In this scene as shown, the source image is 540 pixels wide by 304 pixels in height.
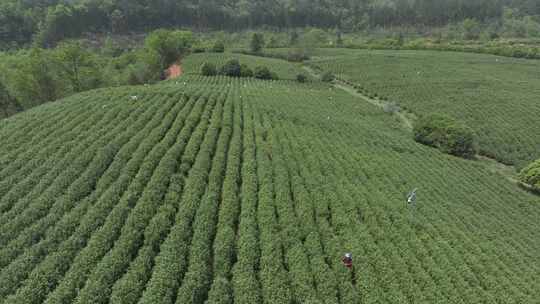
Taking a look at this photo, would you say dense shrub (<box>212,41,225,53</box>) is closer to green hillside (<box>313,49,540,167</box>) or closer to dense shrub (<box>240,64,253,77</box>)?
dense shrub (<box>240,64,253,77</box>)

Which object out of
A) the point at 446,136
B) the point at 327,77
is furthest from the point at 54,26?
the point at 446,136

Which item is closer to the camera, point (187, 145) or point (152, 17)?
point (187, 145)

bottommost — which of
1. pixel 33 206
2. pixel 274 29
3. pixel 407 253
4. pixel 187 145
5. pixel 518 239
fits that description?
pixel 518 239

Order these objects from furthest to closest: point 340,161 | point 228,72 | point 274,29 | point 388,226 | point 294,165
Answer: point 274,29 < point 228,72 < point 340,161 < point 294,165 < point 388,226

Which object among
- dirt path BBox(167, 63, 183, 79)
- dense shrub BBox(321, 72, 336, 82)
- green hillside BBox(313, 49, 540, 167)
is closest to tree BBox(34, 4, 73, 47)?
dirt path BBox(167, 63, 183, 79)

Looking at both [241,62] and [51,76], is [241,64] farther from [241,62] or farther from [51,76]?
[51,76]

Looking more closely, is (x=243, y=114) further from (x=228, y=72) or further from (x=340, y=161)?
(x=228, y=72)

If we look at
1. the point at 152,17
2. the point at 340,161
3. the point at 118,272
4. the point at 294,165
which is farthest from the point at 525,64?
the point at 152,17
